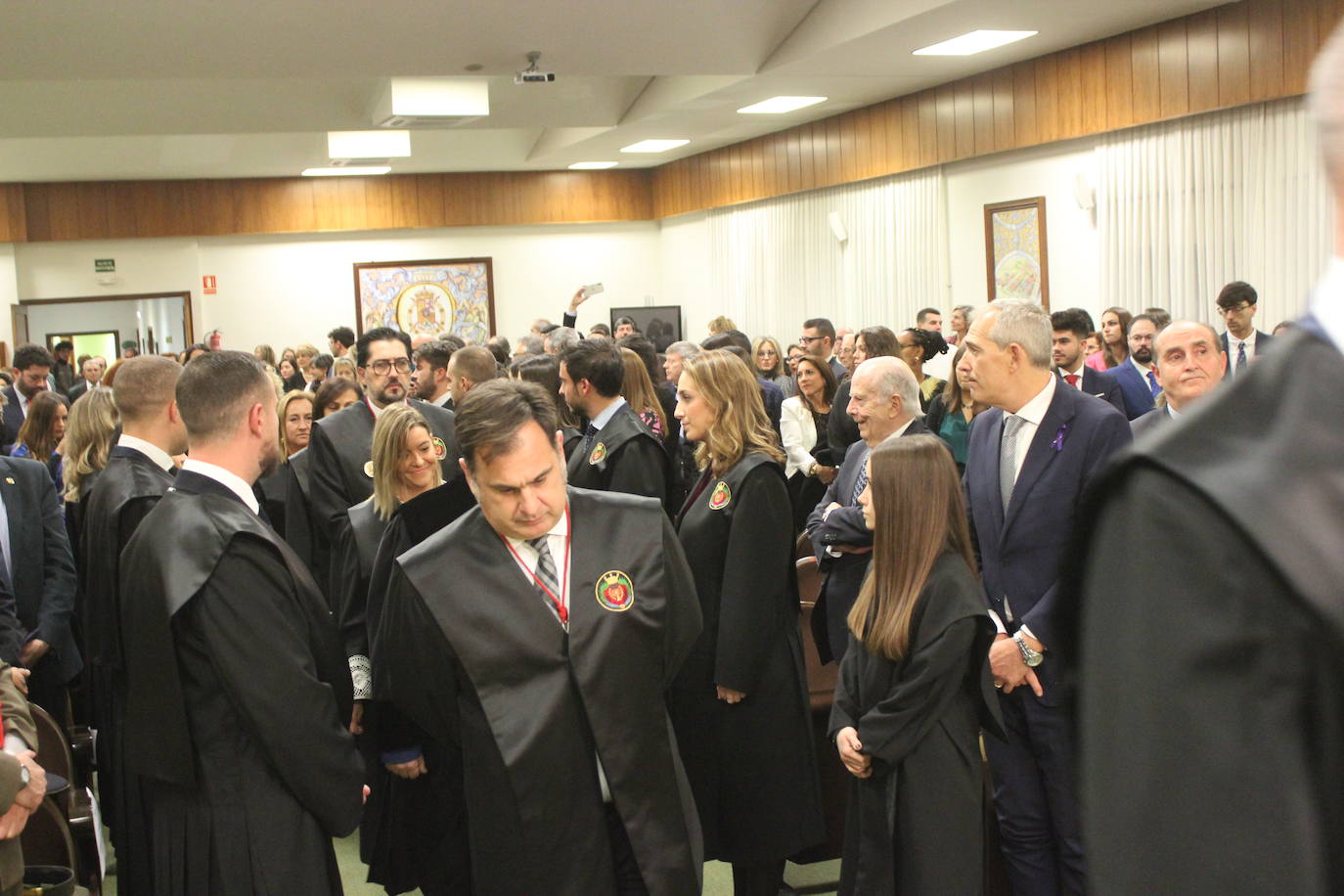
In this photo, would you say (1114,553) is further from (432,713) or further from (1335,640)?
(432,713)

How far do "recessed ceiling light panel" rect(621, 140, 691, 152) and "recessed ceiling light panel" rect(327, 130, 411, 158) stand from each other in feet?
11.0

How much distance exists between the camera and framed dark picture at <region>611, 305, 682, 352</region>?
63.8 feet

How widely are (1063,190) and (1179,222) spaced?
1.58 metres

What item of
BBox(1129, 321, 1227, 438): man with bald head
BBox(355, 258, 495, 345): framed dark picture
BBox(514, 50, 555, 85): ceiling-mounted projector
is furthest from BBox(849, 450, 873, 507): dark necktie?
BBox(355, 258, 495, 345): framed dark picture

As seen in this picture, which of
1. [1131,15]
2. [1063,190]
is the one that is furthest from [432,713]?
[1063,190]

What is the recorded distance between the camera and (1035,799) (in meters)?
3.76

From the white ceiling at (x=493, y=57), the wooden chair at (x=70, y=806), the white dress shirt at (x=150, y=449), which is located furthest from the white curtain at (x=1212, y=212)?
the wooden chair at (x=70, y=806)

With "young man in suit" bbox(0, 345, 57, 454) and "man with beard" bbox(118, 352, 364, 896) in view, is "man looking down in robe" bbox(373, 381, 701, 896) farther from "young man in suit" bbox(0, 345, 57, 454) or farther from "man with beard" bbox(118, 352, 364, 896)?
"young man in suit" bbox(0, 345, 57, 454)

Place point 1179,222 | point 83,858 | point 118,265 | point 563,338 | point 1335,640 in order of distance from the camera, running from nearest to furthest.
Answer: point 1335,640 < point 83,858 < point 563,338 < point 1179,222 < point 118,265

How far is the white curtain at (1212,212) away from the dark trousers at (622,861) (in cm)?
757

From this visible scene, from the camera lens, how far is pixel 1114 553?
840 millimetres

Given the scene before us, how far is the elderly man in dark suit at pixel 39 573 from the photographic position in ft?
16.4

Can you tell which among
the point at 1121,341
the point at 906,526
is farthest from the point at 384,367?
the point at 1121,341

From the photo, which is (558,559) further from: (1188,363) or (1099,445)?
(1188,363)
